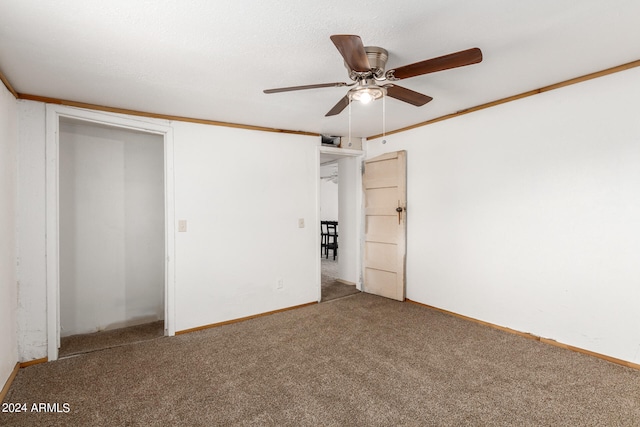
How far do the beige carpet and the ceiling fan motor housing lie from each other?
2088mm

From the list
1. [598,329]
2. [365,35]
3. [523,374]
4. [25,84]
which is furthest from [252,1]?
[598,329]

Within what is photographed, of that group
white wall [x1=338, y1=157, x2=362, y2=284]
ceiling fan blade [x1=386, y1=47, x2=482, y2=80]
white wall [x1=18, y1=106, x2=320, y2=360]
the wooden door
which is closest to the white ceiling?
ceiling fan blade [x1=386, y1=47, x2=482, y2=80]

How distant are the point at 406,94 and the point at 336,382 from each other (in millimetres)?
2111

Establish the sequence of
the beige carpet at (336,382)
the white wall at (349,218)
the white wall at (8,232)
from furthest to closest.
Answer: the white wall at (349,218)
the white wall at (8,232)
the beige carpet at (336,382)

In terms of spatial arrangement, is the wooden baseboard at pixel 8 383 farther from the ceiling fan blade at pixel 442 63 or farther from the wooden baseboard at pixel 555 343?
the wooden baseboard at pixel 555 343

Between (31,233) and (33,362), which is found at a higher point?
(31,233)

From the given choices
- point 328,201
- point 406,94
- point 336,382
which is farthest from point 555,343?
point 328,201

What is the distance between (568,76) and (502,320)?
7.43 feet

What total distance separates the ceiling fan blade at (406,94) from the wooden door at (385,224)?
1801 mm

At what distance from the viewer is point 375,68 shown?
1.99 metres

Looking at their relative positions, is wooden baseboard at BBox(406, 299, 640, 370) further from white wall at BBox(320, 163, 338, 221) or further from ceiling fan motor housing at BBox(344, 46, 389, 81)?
white wall at BBox(320, 163, 338, 221)

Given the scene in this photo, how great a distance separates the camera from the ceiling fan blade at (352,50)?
148 centimetres

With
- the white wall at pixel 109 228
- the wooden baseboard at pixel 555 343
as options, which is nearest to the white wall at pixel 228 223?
the white wall at pixel 109 228

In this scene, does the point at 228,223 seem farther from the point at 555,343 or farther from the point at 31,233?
the point at 555,343
